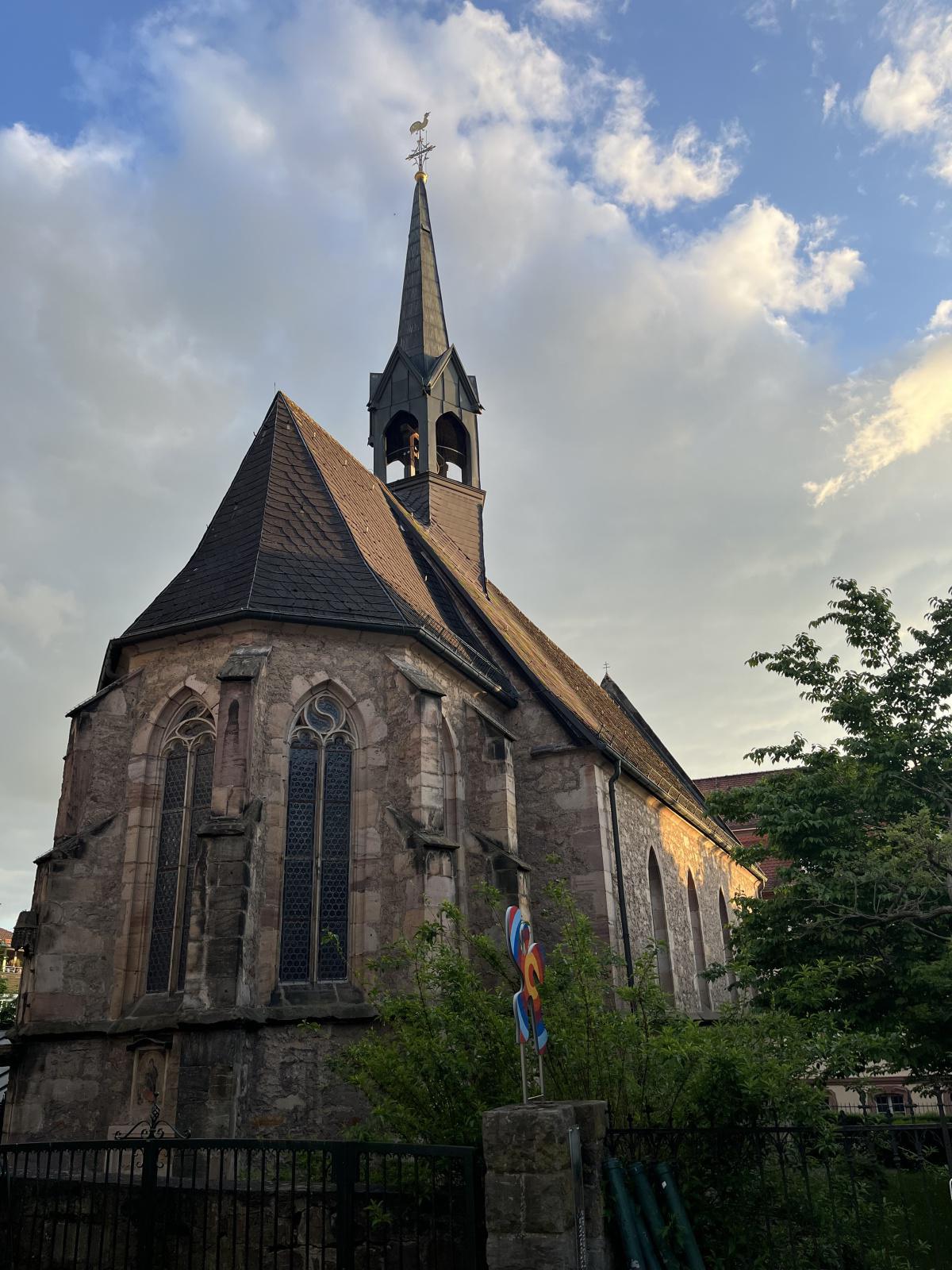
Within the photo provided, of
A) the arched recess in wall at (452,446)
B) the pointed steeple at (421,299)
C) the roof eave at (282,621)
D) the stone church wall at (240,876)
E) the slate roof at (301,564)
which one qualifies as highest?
the pointed steeple at (421,299)

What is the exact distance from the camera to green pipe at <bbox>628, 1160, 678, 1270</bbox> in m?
6.26

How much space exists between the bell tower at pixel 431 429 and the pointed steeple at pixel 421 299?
0.03 m

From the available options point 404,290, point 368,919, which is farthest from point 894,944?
point 404,290

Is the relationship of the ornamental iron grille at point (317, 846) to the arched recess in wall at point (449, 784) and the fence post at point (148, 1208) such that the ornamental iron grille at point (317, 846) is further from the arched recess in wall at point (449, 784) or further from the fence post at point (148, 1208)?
the fence post at point (148, 1208)

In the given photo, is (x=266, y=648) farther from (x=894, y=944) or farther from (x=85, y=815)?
(x=894, y=944)

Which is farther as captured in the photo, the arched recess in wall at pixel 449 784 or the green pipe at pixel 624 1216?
the arched recess in wall at pixel 449 784

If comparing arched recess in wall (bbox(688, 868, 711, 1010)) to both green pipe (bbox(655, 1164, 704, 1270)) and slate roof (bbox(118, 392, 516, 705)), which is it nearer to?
slate roof (bbox(118, 392, 516, 705))

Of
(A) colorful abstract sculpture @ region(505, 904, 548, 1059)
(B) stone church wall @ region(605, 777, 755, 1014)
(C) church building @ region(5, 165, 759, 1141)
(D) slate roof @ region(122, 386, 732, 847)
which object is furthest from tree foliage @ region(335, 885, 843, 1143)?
(B) stone church wall @ region(605, 777, 755, 1014)

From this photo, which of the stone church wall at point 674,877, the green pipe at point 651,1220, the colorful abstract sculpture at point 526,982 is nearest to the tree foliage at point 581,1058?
the green pipe at point 651,1220

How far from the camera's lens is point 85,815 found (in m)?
12.7

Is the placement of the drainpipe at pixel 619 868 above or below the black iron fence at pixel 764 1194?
above

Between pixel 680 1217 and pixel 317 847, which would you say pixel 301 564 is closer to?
pixel 317 847

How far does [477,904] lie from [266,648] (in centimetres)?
439

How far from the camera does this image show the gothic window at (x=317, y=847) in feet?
38.3
